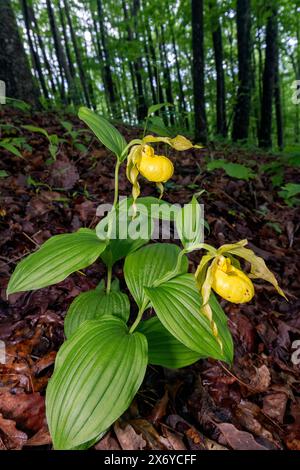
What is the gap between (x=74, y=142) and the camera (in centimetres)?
353

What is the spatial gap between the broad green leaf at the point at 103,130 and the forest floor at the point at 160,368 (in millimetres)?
866

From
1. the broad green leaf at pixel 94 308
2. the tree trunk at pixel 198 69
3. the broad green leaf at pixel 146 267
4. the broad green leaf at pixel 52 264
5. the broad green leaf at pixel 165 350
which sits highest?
the tree trunk at pixel 198 69

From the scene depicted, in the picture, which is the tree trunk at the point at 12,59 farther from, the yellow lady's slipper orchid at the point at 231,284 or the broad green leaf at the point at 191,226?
the yellow lady's slipper orchid at the point at 231,284

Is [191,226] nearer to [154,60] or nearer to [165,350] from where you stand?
[165,350]

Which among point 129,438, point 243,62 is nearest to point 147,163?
point 129,438

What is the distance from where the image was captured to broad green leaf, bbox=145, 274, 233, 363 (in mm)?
1061

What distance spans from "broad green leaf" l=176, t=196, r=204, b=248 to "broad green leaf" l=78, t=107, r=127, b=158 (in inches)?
18.3

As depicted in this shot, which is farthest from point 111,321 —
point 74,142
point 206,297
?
point 74,142

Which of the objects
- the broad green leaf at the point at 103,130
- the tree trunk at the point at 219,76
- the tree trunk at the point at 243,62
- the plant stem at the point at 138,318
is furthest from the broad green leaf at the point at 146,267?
the tree trunk at the point at 219,76

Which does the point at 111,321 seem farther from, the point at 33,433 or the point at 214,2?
the point at 214,2

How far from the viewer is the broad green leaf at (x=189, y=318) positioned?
1.06 meters

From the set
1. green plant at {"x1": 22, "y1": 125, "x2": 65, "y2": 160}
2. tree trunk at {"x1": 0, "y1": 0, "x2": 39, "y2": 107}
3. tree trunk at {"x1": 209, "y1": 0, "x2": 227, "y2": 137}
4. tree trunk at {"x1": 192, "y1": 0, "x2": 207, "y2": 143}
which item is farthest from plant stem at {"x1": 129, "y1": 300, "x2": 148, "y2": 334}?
tree trunk at {"x1": 209, "y1": 0, "x2": 227, "y2": 137}

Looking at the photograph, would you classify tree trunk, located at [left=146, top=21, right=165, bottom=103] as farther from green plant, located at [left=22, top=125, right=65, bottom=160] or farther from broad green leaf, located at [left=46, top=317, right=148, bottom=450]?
broad green leaf, located at [left=46, top=317, right=148, bottom=450]
